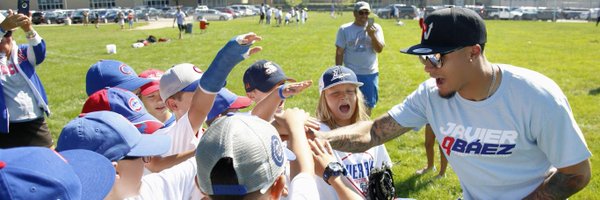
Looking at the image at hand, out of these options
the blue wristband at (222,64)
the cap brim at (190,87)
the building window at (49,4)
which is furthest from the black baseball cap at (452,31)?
the building window at (49,4)

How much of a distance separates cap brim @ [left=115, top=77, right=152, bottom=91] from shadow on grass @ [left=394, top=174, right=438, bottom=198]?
3036 millimetres

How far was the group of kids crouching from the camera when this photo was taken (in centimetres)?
183

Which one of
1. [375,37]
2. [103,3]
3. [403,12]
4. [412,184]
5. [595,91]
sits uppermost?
[103,3]

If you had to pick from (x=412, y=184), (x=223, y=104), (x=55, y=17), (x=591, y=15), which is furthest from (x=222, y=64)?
(x=55, y=17)

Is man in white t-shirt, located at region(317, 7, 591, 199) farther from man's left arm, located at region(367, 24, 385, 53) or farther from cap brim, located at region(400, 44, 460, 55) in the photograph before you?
man's left arm, located at region(367, 24, 385, 53)

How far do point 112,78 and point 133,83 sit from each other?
0.22 meters

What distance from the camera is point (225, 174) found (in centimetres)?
181

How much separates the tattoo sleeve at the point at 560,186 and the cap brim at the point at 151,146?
199 cm

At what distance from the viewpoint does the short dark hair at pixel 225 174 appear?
1802mm

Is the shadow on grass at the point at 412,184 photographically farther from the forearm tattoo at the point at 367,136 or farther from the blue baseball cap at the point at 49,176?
the blue baseball cap at the point at 49,176

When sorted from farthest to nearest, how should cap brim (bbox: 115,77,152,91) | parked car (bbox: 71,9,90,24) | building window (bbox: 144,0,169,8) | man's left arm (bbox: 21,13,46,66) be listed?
building window (bbox: 144,0,169,8) < parked car (bbox: 71,9,90,24) < man's left arm (bbox: 21,13,46,66) < cap brim (bbox: 115,77,152,91)

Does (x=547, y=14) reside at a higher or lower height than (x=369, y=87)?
higher

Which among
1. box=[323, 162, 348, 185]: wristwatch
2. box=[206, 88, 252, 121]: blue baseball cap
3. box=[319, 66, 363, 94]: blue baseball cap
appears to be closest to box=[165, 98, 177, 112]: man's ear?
box=[206, 88, 252, 121]: blue baseball cap

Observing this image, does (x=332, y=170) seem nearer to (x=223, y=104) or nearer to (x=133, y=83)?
(x=223, y=104)
